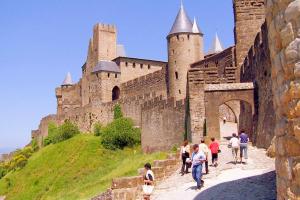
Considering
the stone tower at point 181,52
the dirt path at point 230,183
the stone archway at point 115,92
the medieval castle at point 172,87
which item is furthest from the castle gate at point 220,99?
the stone archway at point 115,92

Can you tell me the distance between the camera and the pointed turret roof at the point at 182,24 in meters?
43.6

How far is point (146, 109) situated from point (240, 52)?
37.2ft

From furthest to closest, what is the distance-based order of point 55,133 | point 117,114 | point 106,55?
point 106,55, point 55,133, point 117,114

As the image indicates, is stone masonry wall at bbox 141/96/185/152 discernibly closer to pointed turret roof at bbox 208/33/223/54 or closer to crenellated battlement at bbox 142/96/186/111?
crenellated battlement at bbox 142/96/186/111

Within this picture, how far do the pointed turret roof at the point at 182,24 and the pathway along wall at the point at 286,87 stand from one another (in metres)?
39.0

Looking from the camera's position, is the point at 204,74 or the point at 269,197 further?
the point at 204,74

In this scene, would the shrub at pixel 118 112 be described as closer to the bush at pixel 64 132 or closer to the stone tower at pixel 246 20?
the bush at pixel 64 132

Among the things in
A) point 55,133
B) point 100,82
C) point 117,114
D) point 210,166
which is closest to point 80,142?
point 117,114

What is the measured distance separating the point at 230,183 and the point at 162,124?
751 inches

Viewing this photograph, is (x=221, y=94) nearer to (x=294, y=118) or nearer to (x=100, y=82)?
(x=294, y=118)

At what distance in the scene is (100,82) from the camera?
5194 centimetres

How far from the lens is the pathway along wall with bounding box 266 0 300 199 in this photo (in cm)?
433

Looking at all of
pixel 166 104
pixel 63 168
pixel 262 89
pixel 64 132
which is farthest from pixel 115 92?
pixel 262 89

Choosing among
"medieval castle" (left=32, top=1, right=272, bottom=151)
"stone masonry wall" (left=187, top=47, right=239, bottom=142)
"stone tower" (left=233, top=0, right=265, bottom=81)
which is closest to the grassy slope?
"medieval castle" (left=32, top=1, right=272, bottom=151)
